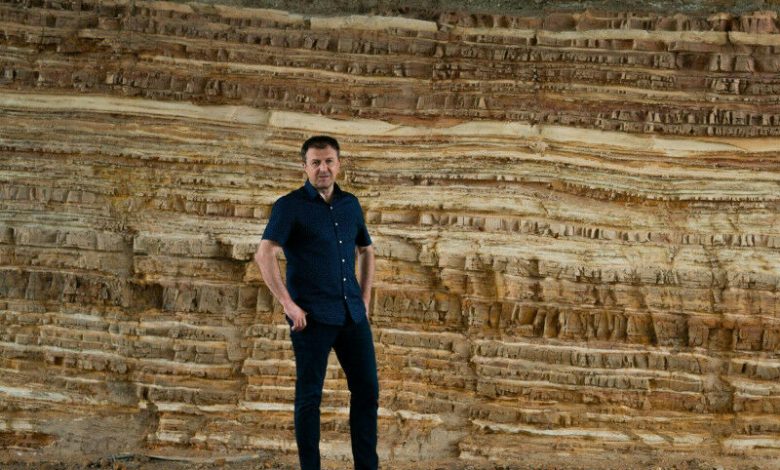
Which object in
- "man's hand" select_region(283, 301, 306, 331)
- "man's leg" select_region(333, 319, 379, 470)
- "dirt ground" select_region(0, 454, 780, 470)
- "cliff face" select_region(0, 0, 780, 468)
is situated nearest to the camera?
"man's hand" select_region(283, 301, 306, 331)

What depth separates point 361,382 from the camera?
4.86m

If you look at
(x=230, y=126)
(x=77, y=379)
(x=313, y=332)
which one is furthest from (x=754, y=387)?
(x=77, y=379)

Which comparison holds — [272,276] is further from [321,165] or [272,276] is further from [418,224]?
[418,224]

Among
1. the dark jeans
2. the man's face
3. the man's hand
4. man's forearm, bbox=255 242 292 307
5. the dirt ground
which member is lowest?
the dirt ground

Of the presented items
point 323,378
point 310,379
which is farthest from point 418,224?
point 310,379

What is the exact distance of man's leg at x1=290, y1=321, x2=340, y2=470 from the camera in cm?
472

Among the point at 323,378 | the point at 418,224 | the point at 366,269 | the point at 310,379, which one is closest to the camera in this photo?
the point at 310,379

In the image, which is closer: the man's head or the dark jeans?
the dark jeans

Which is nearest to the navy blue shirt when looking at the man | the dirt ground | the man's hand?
the man

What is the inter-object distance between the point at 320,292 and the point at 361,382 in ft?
1.61

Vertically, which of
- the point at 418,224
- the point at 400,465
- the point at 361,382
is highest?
the point at 418,224

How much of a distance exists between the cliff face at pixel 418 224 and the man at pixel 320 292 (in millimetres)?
2006

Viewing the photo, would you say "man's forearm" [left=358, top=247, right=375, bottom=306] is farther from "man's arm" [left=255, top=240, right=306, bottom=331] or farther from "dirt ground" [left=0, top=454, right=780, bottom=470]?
"dirt ground" [left=0, top=454, right=780, bottom=470]

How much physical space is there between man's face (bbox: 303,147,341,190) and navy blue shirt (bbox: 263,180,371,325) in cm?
6
